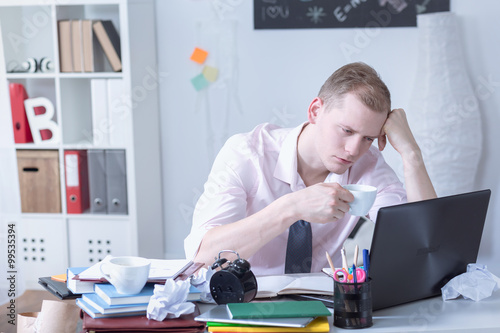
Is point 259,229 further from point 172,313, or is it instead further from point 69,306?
point 69,306

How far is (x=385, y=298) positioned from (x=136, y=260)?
0.54 metres

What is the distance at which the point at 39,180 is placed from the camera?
3408 millimetres

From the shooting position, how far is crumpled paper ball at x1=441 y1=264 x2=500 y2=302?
4.72 feet

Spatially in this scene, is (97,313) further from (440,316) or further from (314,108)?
(314,108)

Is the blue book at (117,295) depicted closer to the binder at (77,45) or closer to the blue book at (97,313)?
the blue book at (97,313)

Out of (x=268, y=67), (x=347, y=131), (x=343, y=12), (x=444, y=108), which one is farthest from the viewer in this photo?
(x=268, y=67)

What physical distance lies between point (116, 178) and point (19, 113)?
632 mm

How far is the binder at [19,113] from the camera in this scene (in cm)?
337

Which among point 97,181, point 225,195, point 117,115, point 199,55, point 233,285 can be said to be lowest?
point 97,181

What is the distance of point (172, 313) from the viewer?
4.13ft

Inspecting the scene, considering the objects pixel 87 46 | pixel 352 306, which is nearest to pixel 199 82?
pixel 87 46

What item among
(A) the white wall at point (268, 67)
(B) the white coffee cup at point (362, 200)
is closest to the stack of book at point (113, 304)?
(B) the white coffee cup at point (362, 200)

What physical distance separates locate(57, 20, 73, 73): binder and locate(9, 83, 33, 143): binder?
0.88 ft

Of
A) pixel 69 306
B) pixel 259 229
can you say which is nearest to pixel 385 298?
pixel 259 229
